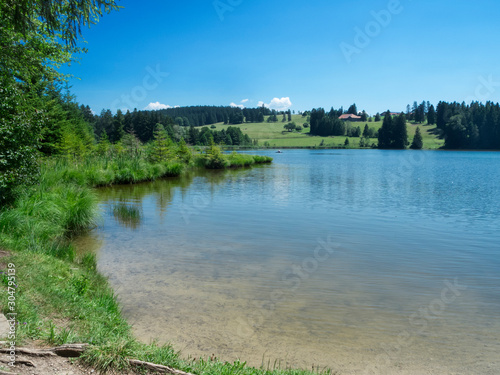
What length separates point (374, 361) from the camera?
4.82 m

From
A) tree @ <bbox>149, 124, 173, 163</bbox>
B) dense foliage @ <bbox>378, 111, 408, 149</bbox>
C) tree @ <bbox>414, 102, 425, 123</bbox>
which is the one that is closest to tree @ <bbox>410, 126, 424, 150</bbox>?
dense foliage @ <bbox>378, 111, 408, 149</bbox>

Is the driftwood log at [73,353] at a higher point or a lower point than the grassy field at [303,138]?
lower

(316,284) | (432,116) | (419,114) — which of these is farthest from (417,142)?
(316,284)

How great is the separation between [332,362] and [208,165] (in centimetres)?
3984

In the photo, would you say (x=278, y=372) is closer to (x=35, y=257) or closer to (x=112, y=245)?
(x=35, y=257)

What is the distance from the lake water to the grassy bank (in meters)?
0.66

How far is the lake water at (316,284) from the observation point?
5082mm

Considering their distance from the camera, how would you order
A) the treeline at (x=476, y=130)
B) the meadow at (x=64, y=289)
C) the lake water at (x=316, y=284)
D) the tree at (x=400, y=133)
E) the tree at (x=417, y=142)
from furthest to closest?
the tree at (x=400, y=133) < the tree at (x=417, y=142) < the treeline at (x=476, y=130) < the lake water at (x=316, y=284) < the meadow at (x=64, y=289)

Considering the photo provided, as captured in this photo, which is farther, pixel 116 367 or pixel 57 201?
pixel 57 201

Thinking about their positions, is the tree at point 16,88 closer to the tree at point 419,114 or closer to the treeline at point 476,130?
the treeline at point 476,130

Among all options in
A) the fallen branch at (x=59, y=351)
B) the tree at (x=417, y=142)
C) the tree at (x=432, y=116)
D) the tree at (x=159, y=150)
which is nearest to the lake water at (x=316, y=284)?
the fallen branch at (x=59, y=351)

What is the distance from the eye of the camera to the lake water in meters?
5.08

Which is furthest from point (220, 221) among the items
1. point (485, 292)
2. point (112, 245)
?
point (485, 292)

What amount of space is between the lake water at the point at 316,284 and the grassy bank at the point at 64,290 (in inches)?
26.1
